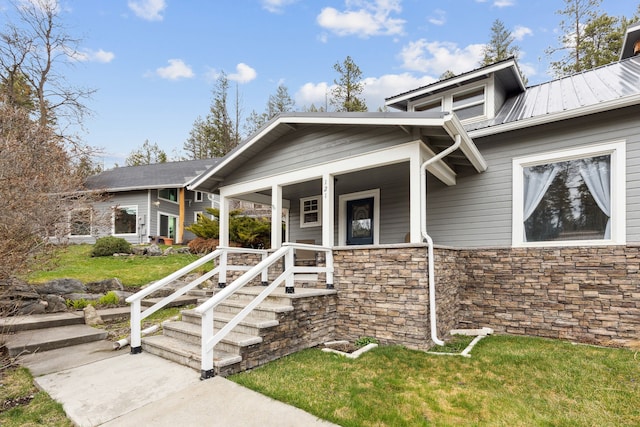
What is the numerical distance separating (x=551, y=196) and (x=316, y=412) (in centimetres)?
529

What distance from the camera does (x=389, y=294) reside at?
5.04 meters

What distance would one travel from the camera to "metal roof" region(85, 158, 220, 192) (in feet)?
58.1

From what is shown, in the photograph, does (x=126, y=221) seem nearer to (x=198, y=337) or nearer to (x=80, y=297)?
(x=80, y=297)

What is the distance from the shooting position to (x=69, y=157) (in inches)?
416

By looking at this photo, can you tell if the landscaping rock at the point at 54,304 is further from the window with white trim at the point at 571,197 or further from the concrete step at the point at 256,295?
the window with white trim at the point at 571,197

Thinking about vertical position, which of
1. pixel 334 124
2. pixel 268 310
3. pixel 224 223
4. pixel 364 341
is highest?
pixel 334 124

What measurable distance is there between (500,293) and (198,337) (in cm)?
508

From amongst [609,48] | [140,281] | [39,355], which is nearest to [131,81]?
[140,281]

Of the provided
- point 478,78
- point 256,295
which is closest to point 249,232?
point 256,295

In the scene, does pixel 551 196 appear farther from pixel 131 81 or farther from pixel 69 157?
pixel 131 81

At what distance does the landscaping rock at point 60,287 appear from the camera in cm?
696

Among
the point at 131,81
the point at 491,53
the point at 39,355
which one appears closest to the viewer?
the point at 39,355

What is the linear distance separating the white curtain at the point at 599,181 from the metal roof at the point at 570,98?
2.79ft

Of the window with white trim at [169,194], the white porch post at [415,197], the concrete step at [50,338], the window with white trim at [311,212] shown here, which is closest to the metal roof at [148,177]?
the window with white trim at [169,194]
